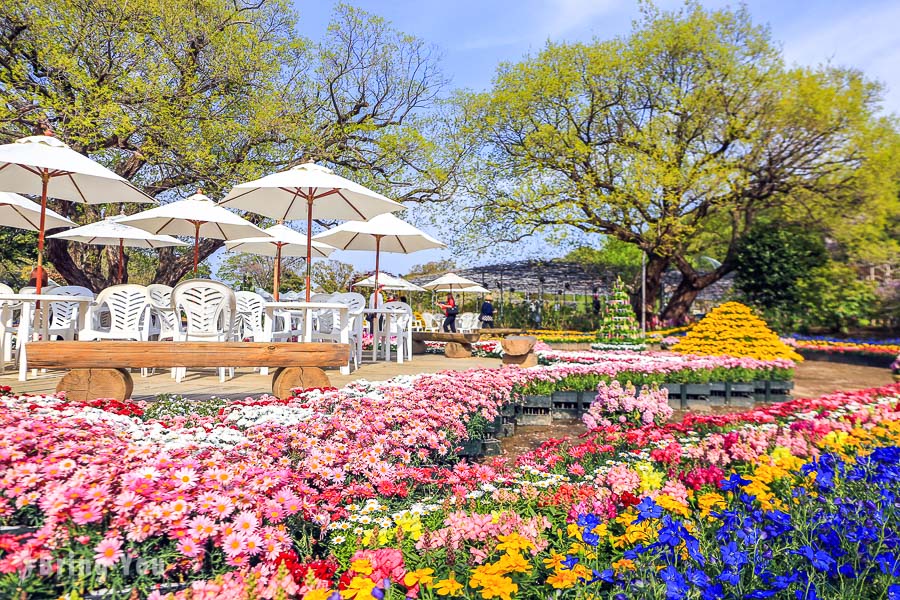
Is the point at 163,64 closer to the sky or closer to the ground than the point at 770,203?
closer to the sky

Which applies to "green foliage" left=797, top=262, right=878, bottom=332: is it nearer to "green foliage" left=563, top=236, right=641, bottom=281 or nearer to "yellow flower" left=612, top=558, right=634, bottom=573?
"green foliage" left=563, top=236, right=641, bottom=281

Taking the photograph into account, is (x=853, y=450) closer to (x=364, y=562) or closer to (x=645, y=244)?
(x=364, y=562)

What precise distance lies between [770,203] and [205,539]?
21.2 metres

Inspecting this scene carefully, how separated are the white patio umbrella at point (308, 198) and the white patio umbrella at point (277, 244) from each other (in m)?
0.87

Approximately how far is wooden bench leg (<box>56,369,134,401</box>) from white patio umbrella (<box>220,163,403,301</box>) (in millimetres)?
2351

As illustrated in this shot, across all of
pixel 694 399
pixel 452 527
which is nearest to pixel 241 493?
pixel 452 527

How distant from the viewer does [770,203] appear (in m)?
18.6

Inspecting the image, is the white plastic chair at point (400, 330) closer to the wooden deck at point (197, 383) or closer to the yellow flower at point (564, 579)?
the wooden deck at point (197, 383)

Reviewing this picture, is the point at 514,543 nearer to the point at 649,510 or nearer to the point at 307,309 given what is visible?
the point at 649,510

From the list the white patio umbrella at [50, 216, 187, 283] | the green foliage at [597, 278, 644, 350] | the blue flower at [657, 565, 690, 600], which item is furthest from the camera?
the green foliage at [597, 278, 644, 350]

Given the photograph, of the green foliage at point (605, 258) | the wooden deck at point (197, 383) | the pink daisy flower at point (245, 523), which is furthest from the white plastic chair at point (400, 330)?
the green foliage at point (605, 258)

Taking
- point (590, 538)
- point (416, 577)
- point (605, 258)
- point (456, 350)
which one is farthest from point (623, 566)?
point (605, 258)

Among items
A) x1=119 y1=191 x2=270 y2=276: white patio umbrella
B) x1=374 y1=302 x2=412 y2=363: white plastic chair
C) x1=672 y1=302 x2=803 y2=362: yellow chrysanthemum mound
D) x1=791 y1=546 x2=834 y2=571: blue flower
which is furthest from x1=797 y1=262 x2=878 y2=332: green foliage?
x1=791 y1=546 x2=834 y2=571: blue flower

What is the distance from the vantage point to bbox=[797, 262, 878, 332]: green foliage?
18.2 m
